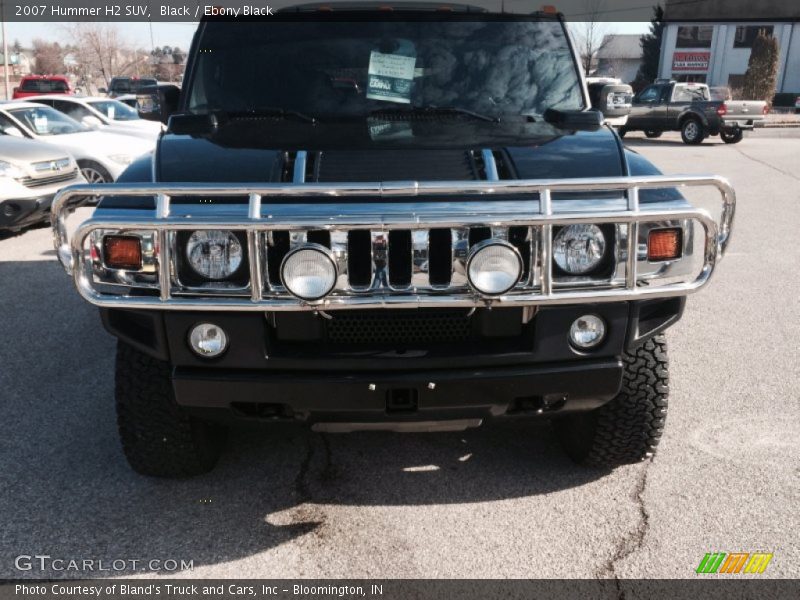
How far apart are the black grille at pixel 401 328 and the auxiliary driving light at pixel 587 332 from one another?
37 cm

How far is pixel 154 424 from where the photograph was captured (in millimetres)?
2887

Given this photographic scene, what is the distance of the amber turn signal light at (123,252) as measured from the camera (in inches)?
96.9

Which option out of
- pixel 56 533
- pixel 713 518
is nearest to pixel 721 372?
pixel 713 518

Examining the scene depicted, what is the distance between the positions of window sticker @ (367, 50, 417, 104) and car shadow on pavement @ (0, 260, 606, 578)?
1.62 meters

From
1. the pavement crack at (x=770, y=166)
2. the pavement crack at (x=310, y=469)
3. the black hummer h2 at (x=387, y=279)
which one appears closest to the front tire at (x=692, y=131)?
the pavement crack at (x=770, y=166)

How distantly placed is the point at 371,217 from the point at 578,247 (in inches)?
28.6

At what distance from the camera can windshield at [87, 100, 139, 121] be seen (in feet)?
45.3

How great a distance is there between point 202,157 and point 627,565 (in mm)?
2157

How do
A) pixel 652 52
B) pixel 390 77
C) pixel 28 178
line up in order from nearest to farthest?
pixel 390 77 → pixel 28 178 → pixel 652 52

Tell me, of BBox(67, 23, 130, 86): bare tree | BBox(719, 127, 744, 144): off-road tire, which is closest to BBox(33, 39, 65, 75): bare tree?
BBox(67, 23, 130, 86): bare tree

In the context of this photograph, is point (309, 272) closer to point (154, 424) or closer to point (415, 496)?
point (154, 424)

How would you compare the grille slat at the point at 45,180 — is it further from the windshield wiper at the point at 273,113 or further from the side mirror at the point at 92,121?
the windshield wiper at the point at 273,113

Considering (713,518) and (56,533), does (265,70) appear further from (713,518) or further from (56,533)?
(713,518)

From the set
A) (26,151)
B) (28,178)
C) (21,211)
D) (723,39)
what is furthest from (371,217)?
(723,39)
